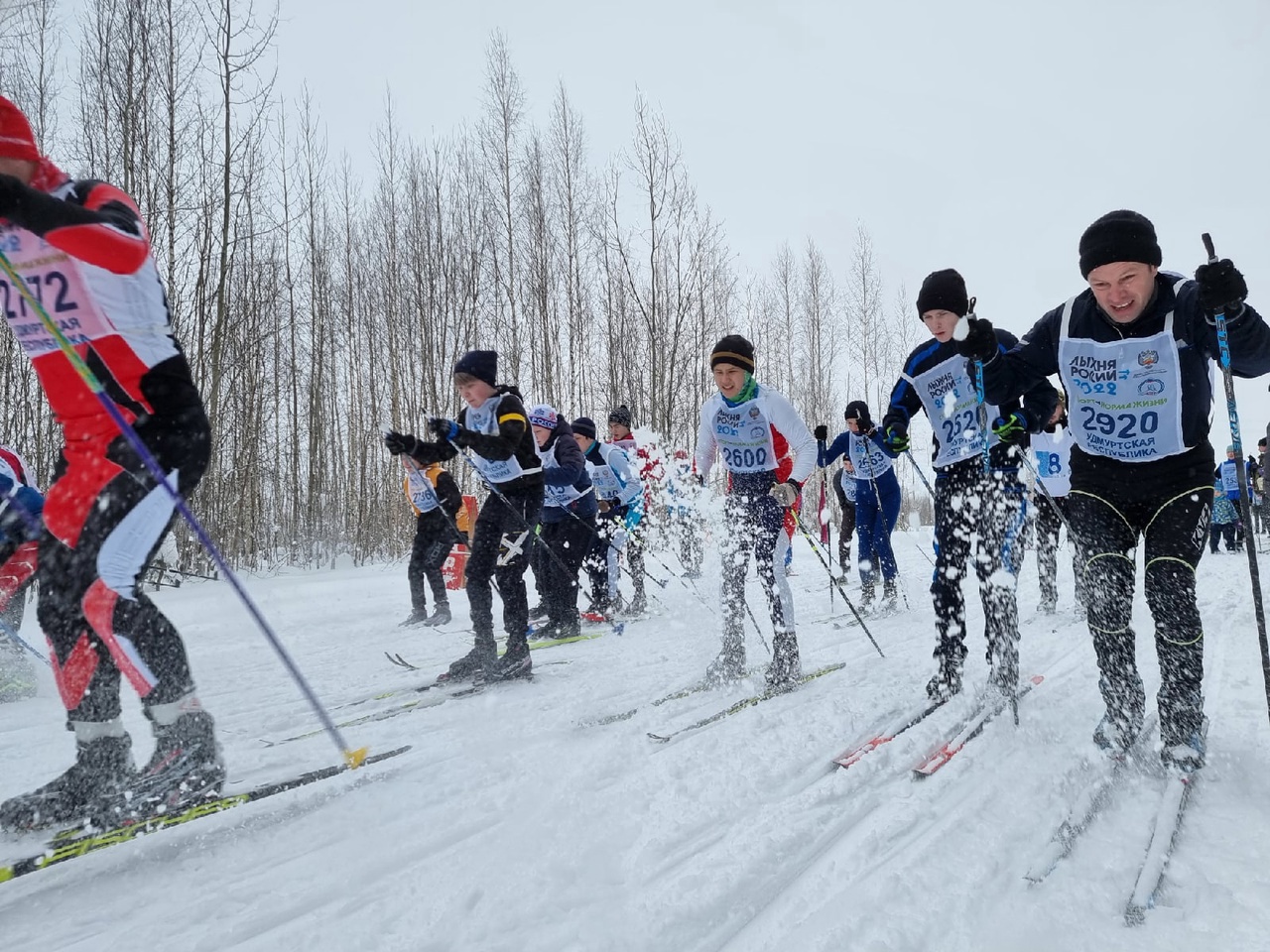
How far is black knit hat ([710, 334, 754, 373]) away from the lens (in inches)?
161

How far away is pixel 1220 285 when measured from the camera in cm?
227

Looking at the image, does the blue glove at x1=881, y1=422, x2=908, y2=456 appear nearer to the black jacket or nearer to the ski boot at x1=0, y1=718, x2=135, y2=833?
the black jacket

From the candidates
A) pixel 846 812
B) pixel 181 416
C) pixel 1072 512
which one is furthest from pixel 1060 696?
pixel 181 416

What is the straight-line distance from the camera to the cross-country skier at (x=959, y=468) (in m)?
3.42

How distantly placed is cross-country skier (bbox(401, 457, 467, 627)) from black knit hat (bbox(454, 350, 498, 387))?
2534 mm

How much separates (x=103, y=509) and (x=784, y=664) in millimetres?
3170

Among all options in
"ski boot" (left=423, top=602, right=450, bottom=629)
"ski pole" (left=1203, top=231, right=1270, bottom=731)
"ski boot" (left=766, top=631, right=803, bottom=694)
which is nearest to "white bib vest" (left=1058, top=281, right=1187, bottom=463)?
"ski pole" (left=1203, top=231, right=1270, bottom=731)

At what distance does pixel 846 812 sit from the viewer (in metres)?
2.12

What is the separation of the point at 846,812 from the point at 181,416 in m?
2.52

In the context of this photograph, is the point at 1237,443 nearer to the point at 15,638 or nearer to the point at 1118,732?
the point at 1118,732

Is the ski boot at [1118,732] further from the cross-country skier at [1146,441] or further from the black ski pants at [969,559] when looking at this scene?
the black ski pants at [969,559]

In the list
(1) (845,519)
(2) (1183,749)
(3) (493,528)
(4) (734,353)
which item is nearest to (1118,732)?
(2) (1183,749)

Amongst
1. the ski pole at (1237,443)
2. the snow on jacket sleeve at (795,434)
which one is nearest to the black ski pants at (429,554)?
the snow on jacket sleeve at (795,434)

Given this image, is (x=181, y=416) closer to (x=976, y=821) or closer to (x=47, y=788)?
(x=47, y=788)
